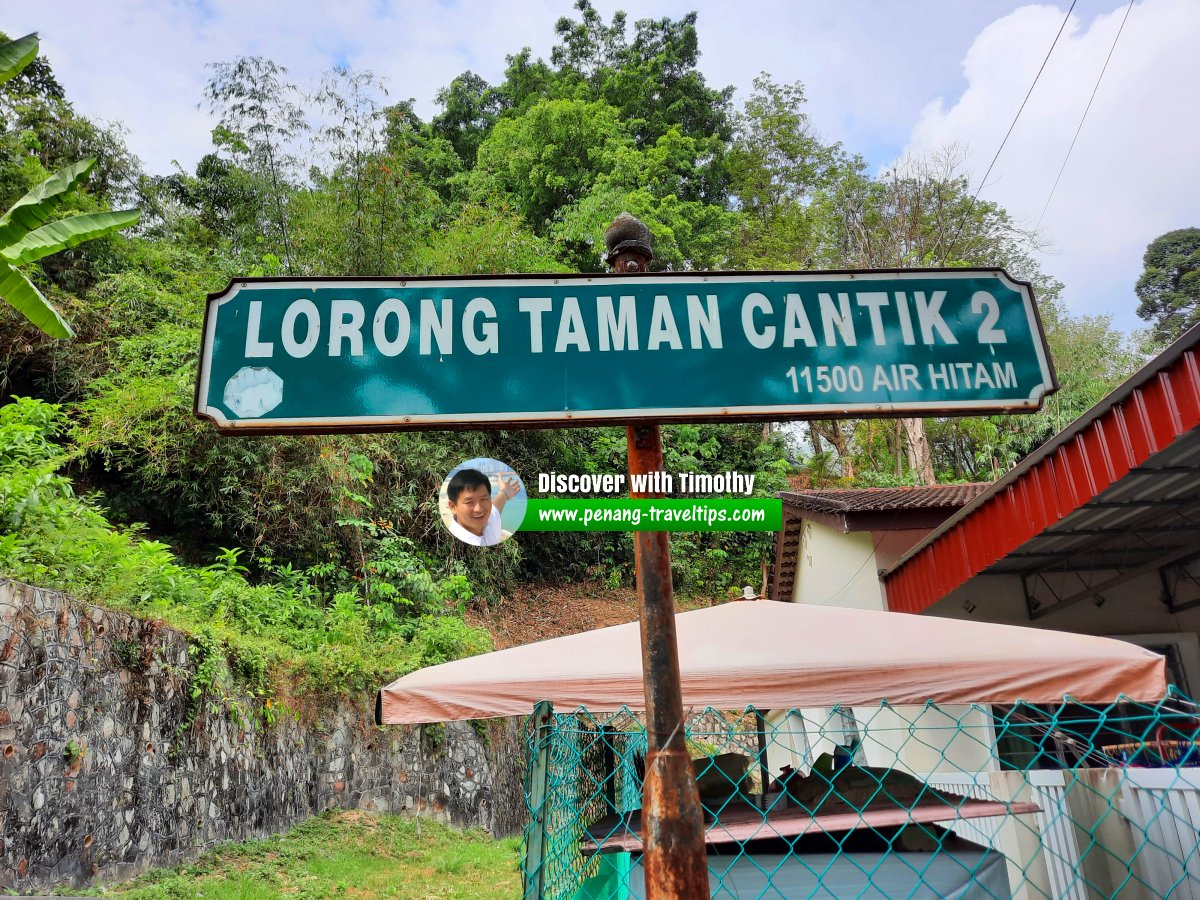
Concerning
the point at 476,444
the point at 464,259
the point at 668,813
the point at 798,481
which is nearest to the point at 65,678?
the point at 668,813

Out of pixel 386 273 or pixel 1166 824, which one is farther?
pixel 386 273

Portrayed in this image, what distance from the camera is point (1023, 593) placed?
766 cm

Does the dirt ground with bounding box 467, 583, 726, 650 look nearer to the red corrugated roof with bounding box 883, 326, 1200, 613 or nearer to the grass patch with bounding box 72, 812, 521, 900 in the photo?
the grass patch with bounding box 72, 812, 521, 900

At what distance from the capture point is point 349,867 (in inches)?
256

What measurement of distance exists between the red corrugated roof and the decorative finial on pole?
3.31 m

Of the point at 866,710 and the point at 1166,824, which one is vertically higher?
the point at 866,710

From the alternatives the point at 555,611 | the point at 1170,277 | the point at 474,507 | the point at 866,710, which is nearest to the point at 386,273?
the point at 555,611

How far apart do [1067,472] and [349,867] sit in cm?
645

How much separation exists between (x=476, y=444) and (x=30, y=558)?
9.67 meters

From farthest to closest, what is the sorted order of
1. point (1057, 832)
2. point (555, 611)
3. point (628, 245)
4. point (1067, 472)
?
point (555, 611) < point (1067, 472) < point (1057, 832) < point (628, 245)

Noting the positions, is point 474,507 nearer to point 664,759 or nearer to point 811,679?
point 664,759

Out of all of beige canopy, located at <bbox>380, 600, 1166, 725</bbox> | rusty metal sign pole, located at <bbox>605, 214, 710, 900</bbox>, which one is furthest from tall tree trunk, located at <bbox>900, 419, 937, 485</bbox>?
rusty metal sign pole, located at <bbox>605, 214, 710, 900</bbox>

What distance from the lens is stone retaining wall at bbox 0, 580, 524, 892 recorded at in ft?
14.7

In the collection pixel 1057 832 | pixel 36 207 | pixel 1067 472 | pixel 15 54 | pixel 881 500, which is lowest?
pixel 1057 832
